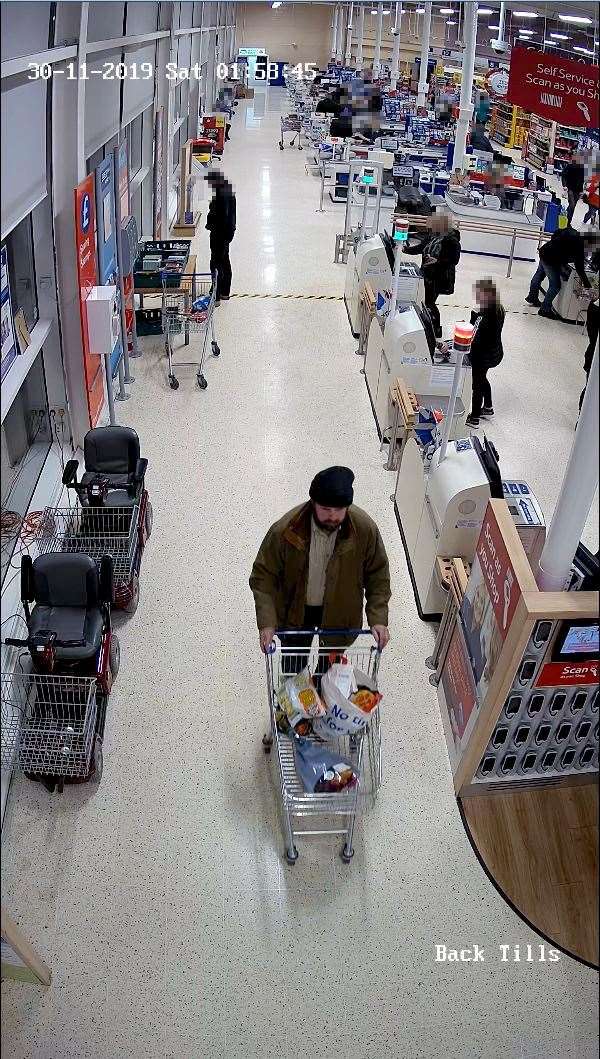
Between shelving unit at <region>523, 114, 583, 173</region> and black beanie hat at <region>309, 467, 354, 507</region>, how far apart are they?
795 inches

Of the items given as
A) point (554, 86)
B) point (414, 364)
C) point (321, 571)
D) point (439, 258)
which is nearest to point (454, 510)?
point (321, 571)

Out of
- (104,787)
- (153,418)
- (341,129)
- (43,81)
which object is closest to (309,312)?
(153,418)

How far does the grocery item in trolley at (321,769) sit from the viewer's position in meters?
3.88

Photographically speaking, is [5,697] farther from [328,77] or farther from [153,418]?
[328,77]

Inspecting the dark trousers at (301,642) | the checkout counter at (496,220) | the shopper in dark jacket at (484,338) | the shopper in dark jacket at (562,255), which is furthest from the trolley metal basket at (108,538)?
the checkout counter at (496,220)

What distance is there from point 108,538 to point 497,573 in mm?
2774

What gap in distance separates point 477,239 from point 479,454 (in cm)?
1073

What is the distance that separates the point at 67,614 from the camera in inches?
190

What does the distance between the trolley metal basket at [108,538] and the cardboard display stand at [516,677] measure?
229 cm

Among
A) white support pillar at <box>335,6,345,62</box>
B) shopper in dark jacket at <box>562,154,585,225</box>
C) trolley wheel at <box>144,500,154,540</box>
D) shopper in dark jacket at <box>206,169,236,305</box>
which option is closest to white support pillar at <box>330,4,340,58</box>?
white support pillar at <box>335,6,345,62</box>

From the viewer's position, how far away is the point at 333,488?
3.57 m

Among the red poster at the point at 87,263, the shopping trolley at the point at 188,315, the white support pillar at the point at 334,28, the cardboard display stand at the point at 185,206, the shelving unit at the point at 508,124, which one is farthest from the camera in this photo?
the white support pillar at the point at 334,28

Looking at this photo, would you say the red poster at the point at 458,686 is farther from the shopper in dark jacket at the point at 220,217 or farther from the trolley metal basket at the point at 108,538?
the shopper in dark jacket at the point at 220,217

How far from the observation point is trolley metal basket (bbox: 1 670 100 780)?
4207 millimetres
